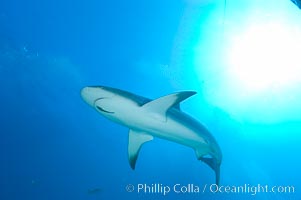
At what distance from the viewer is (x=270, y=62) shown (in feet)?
45.6

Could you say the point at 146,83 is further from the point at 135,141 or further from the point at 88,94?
the point at 88,94

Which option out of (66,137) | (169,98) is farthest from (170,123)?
(66,137)

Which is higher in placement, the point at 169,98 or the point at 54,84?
the point at 54,84

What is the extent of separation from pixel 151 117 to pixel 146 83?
1265 cm

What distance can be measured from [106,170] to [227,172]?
1132cm

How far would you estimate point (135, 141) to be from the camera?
5.25 m

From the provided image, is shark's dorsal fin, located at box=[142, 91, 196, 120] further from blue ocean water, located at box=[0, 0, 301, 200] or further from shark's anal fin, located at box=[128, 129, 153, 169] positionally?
blue ocean water, located at box=[0, 0, 301, 200]

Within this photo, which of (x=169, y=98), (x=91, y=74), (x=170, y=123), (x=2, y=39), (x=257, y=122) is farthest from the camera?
(x=257, y=122)

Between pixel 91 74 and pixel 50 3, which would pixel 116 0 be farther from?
pixel 91 74

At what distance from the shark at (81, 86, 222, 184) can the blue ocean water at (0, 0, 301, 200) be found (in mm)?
5667

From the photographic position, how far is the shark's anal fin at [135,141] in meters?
5.16

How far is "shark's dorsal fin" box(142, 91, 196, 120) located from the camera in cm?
407

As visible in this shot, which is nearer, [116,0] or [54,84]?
[116,0]

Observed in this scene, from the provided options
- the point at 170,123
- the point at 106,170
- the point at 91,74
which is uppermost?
the point at 91,74
